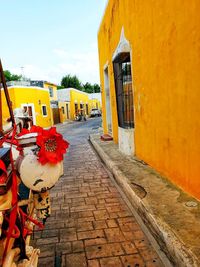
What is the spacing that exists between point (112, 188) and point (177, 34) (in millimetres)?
3045

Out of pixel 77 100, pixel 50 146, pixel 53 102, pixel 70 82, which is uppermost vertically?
pixel 70 82

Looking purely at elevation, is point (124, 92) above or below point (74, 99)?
above

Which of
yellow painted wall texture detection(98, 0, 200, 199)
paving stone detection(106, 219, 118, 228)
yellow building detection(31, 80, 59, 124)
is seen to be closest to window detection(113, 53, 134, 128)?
yellow painted wall texture detection(98, 0, 200, 199)

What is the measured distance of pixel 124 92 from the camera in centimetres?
761

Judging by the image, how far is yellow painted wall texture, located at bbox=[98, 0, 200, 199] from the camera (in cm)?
347

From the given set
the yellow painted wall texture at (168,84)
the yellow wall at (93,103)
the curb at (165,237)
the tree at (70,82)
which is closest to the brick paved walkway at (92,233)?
the curb at (165,237)

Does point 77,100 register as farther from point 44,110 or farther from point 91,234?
point 91,234

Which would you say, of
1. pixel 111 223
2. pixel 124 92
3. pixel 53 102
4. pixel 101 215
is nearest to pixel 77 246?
pixel 111 223

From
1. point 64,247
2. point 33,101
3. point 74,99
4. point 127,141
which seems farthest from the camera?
point 74,99

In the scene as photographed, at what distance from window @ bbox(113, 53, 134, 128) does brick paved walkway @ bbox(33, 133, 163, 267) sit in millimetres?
2900

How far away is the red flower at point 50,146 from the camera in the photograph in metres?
1.83

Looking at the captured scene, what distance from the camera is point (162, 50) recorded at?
4.42m

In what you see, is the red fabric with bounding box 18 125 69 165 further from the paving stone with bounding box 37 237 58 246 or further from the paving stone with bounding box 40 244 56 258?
the paving stone with bounding box 37 237 58 246

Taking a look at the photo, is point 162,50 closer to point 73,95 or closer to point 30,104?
point 30,104
